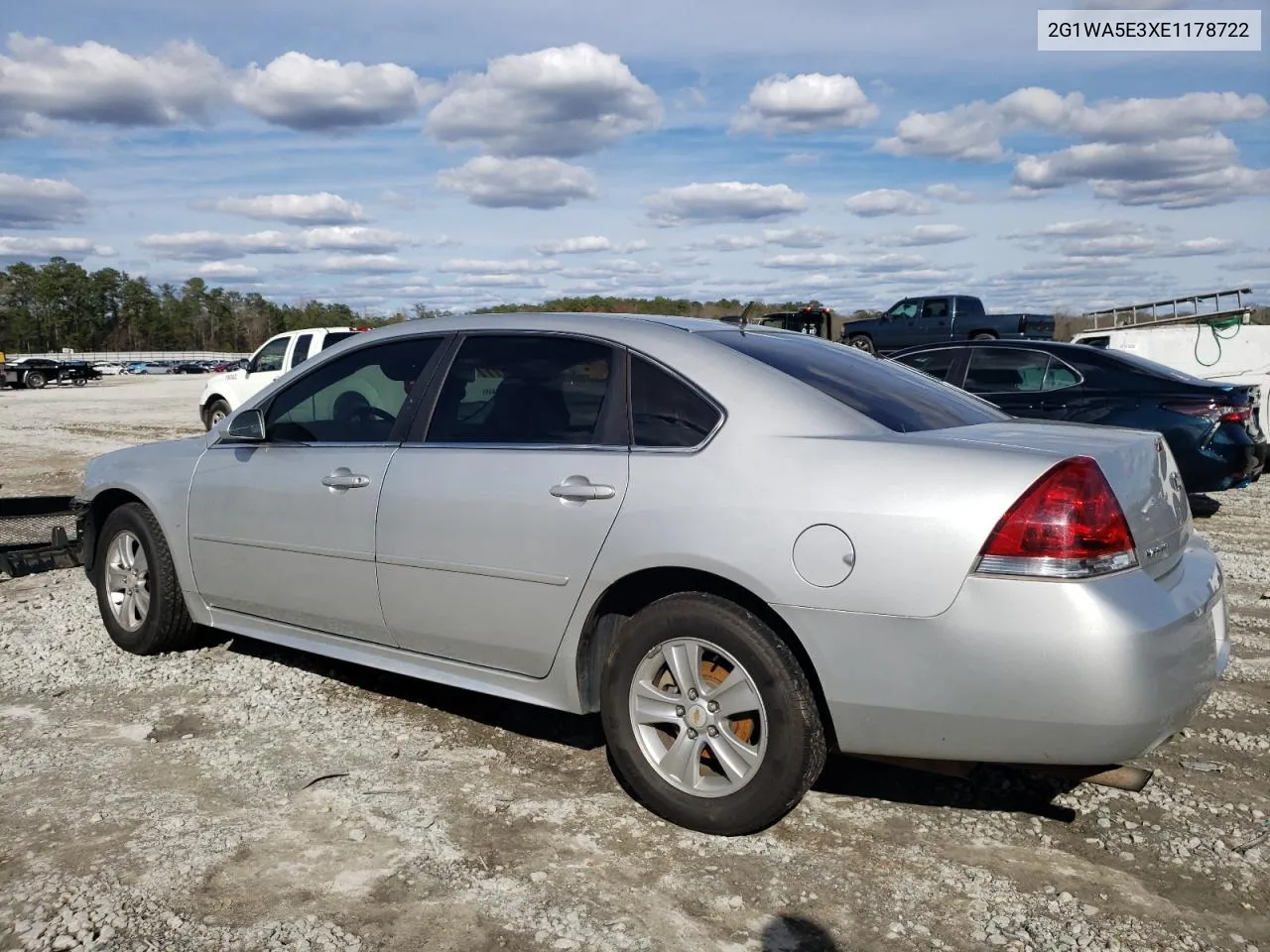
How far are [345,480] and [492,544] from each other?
820 millimetres

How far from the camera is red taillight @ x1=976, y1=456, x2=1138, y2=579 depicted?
9.37 ft

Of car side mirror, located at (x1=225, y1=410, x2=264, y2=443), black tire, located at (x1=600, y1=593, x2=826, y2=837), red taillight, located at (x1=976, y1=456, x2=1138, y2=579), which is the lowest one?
black tire, located at (x1=600, y1=593, x2=826, y2=837)

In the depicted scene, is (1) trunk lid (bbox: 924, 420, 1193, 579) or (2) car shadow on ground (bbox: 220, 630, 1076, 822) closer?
(1) trunk lid (bbox: 924, 420, 1193, 579)

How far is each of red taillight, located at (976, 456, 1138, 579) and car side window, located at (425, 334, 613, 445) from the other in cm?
140

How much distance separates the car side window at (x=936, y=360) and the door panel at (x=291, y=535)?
688 cm

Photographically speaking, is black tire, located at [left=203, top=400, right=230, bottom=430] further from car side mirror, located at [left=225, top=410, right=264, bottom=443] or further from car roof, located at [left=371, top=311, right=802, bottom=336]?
car roof, located at [left=371, top=311, right=802, bottom=336]

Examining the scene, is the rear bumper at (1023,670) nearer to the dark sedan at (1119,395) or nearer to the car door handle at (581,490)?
the car door handle at (581,490)

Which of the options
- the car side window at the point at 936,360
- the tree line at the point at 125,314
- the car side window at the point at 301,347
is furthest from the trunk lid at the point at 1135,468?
the tree line at the point at 125,314

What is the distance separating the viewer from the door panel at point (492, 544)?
357 centimetres

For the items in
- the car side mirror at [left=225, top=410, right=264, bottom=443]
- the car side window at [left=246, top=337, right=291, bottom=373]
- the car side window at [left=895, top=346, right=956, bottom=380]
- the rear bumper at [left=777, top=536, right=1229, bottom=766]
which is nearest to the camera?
the rear bumper at [left=777, top=536, right=1229, bottom=766]

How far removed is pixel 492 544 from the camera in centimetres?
374

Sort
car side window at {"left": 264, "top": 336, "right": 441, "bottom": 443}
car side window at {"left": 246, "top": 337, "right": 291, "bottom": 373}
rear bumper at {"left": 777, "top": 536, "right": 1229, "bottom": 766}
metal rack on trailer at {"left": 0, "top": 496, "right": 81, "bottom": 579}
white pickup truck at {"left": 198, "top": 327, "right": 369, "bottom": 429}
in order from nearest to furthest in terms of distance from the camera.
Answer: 1. rear bumper at {"left": 777, "top": 536, "right": 1229, "bottom": 766}
2. car side window at {"left": 264, "top": 336, "right": 441, "bottom": 443}
3. metal rack on trailer at {"left": 0, "top": 496, "right": 81, "bottom": 579}
4. white pickup truck at {"left": 198, "top": 327, "right": 369, "bottom": 429}
5. car side window at {"left": 246, "top": 337, "right": 291, "bottom": 373}

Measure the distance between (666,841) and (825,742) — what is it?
59 centimetres

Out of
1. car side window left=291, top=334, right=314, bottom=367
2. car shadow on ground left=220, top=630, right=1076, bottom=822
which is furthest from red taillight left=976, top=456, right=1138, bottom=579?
car side window left=291, top=334, right=314, bottom=367
